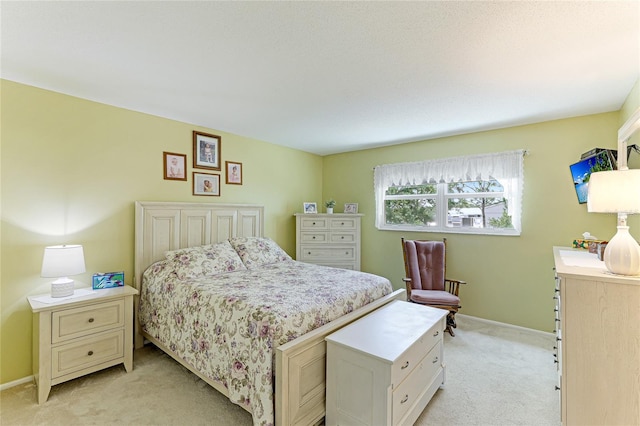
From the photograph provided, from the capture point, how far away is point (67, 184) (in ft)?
8.67

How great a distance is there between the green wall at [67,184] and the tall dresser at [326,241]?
1577 millimetres

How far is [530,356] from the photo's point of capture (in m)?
2.82

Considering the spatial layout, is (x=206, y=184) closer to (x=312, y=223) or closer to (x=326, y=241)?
(x=312, y=223)

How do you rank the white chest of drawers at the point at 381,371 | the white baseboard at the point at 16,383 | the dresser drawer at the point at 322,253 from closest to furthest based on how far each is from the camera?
1. the white chest of drawers at the point at 381,371
2. the white baseboard at the point at 16,383
3. the dresser drawer at the point at 322,253

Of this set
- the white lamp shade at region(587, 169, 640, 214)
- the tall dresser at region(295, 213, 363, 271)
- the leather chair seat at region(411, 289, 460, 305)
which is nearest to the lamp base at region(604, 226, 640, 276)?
the white lamp shade at region(587, 169, 640, 214)

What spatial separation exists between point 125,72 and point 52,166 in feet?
3.81

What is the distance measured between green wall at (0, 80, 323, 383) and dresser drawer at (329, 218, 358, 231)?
1.93m

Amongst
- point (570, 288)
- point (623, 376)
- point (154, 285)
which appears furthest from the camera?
point (154, 285)

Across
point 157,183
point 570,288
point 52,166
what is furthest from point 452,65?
point 52,166

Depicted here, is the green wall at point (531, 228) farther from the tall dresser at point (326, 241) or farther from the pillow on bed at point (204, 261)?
the pillow on bed at point (204, 261)

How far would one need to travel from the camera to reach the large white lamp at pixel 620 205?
1.44m

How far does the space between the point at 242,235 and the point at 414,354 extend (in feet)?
9.16

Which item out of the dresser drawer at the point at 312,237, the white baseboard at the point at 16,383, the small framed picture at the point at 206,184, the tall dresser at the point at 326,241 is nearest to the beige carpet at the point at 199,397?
the white baseboard at the point at 16,383

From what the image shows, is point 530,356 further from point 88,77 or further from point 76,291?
point 88,77
